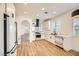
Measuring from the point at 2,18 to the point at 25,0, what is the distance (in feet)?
1.37

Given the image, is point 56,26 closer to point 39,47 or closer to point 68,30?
point 68,30

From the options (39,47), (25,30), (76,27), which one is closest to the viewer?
(76,27)

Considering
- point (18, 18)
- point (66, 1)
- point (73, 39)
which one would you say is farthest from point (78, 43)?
point (18, 18)

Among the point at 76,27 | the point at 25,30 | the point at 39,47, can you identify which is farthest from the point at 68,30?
the point at 25,30

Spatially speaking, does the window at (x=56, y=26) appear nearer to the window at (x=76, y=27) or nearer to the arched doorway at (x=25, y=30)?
the window at (x=76, y=27)

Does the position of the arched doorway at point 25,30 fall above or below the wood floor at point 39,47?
above

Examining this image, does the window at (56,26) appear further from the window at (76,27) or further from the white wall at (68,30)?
the window at (76,27)

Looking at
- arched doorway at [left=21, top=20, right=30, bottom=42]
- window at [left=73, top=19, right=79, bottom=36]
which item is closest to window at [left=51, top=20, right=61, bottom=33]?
window at [left=73, top=19, right=79, bottom=36]

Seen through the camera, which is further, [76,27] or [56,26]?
[56,26]

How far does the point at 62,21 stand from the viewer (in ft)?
6.04

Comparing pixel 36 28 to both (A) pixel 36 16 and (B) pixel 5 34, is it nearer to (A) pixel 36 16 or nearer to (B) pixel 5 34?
(A) pixel 36 16

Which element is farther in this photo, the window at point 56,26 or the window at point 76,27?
the window at point 56,26

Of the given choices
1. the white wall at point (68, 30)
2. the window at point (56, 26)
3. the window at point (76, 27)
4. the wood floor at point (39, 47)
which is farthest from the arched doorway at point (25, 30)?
the window at point (76, 27)

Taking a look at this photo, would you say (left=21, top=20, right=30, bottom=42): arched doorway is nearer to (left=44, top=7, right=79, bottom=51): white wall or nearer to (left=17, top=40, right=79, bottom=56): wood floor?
(left=17, top=40, right=79, bottom=56): wood floor
